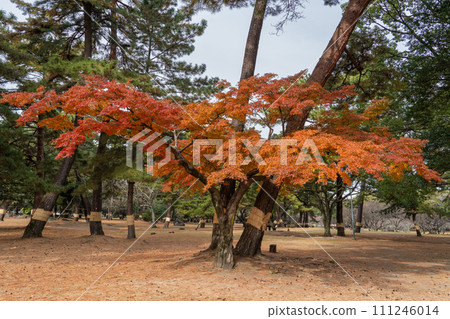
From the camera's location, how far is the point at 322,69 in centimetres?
927

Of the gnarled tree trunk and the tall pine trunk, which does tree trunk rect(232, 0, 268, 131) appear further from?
the gnarled tree trunk

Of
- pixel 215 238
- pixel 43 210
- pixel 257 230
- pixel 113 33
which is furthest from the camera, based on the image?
pixel 113 33

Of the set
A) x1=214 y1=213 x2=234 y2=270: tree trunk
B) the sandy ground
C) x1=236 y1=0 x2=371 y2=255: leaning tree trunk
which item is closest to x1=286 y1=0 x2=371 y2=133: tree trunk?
x1=236 y1=0 x2=371 y2=255: leaning tree trunk

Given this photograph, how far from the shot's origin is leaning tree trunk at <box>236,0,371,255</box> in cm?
873

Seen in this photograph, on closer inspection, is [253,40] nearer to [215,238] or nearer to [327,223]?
[215,238]

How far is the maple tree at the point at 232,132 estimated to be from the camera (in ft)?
19.7

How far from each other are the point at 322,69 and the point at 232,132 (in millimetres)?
4096

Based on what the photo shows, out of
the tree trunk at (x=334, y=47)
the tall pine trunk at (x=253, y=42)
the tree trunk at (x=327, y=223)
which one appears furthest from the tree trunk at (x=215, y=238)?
the tree trunk at (x=327, y=223)

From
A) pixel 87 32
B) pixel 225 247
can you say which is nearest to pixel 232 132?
pixel 225 247

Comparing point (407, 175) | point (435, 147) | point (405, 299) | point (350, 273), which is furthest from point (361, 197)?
point (405, 299)

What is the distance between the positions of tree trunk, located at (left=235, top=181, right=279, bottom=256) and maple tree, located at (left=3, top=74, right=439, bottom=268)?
0.99 m

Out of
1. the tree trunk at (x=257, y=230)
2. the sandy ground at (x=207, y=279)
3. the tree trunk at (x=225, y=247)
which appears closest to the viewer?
the sandy ground at (x=207, y=279)

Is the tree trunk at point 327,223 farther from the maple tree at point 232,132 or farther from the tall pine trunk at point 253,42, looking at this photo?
the maple tree at point 232,132

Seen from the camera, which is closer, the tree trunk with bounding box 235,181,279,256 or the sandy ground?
the sandy ground
